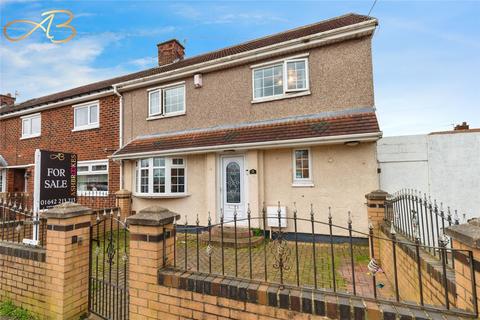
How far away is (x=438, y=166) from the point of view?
752cm

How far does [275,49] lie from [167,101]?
4.88 meters

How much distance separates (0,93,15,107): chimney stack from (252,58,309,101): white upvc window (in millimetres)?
21842

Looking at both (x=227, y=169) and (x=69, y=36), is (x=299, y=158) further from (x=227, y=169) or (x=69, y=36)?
(x=69, y=36)

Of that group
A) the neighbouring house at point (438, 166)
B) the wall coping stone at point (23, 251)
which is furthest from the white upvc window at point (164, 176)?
the neighbouring house at point (438, 166)

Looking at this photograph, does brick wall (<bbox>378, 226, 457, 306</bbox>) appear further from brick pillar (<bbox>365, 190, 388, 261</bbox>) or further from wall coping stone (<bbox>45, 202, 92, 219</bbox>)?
wall coping stone (<bbox>45, 202, 92, 219</bbox>)

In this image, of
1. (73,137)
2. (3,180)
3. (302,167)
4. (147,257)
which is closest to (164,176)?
(302,167)

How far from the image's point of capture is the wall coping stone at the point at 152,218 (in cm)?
266

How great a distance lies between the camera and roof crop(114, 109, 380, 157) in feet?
21.7

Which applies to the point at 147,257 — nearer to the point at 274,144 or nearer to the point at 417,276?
the point at 417,276

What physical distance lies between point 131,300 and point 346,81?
748cm

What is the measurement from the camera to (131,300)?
2.83m

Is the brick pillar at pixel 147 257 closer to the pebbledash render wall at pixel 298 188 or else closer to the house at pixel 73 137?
the pebbledash render wall at pixel 298 188

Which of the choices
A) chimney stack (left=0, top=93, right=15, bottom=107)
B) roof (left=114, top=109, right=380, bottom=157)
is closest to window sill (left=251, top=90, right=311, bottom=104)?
roof (left=114, top=109, right=380, bottom=157)

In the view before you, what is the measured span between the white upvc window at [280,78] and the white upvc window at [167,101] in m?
3.22
